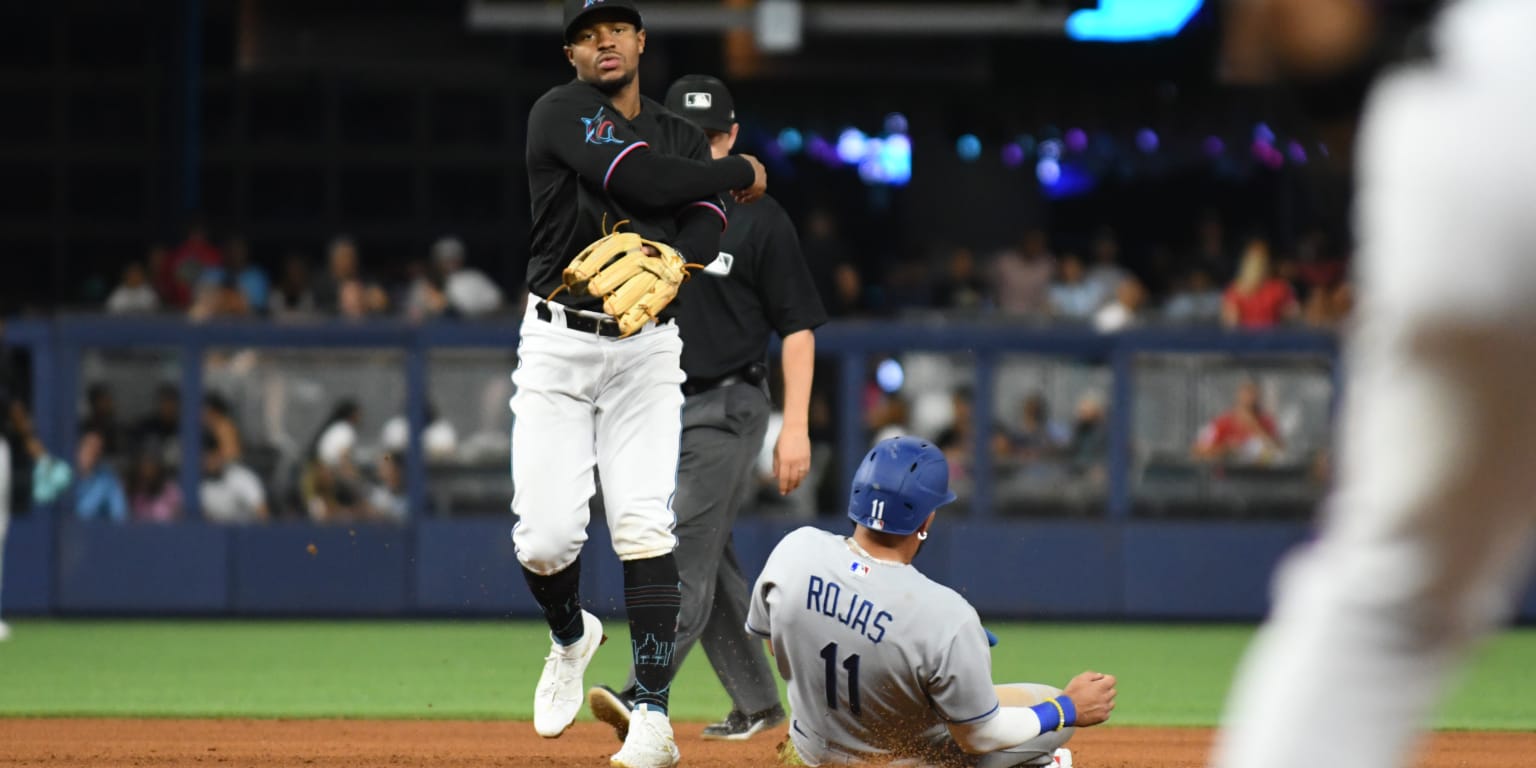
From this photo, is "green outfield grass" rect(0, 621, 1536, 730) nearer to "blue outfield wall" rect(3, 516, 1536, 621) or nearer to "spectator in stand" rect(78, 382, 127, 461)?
"blue outfield wall" rect(3, 516, 1536, 621)

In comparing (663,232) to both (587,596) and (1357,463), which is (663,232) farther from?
(587,596)

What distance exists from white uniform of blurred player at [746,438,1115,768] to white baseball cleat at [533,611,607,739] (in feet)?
2.09

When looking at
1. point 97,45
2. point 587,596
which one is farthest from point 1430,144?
point 97,45

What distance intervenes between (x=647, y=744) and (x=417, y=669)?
4.59 m

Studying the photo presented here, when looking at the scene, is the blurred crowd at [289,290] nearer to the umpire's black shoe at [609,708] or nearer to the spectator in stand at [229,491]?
the spectator in stand at [229,491]

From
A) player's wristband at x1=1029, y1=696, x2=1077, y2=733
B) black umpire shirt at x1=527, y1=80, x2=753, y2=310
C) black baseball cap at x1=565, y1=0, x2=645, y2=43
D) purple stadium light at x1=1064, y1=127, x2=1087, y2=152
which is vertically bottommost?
player's wristband at x1=1029, y1=696, x2=1077, y2=733

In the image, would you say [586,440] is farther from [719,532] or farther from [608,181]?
[719,532]

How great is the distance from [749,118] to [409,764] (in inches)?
473

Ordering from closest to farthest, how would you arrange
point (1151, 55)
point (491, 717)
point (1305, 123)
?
1. point (1305, 123)
2. point (491, 717)
3. point (1151, 55)

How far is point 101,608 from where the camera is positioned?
40.0ft

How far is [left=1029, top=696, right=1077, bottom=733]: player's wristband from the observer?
14.6 ft

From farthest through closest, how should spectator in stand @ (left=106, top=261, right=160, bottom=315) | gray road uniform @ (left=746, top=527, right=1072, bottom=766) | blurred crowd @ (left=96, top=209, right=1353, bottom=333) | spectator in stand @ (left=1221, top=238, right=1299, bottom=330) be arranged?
spectator in stand @ (left=106, top=261, right=160, bottom=315) < blurred crowd @ (left=96, top=209, right=1353, bottom=333) < spectator in stand @ (left=1221, top=238, right=1299, bottom=330) < gray road uniform @ (left=746, top=527, right=1072, bottom=766)

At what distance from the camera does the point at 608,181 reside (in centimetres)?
466


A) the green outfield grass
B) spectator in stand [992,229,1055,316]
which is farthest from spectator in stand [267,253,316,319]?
spectator in stand [992,229,1055,316]
